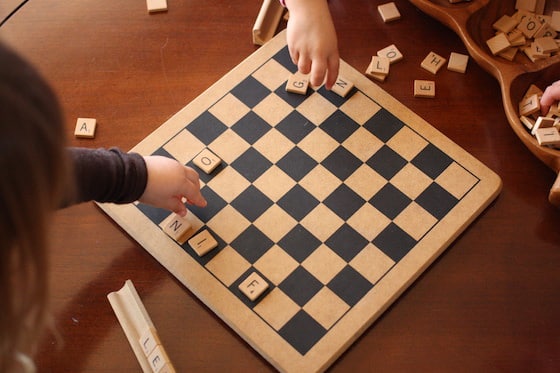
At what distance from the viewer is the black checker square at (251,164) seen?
3.68 feet

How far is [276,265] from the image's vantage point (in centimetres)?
105

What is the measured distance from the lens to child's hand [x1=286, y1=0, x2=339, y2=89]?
116 cm

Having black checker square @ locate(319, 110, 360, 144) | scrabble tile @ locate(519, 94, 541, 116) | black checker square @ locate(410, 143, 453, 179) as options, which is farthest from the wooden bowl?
black checker square @ locate(319, 110, 360, 144)

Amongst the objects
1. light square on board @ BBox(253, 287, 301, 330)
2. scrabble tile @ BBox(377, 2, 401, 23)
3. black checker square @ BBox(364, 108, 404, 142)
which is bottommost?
light square on board @ BBox(253, 287, 301, 330)

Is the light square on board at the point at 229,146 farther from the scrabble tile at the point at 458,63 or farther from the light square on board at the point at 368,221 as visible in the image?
the scrabble tile at the point at 458,63

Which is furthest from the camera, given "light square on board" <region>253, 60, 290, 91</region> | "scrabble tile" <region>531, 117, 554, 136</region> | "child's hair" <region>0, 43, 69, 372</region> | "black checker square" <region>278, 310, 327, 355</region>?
"light square on board" <region>253, 60, 290, 91</region>

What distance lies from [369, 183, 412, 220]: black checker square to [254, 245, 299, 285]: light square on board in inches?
5.9

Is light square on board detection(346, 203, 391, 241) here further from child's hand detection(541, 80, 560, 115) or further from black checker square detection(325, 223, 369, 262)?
child's hand detection(541, 80, 560, 115)

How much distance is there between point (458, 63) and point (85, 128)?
60 cm

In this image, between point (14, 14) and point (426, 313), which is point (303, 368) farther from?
point (14, 14)

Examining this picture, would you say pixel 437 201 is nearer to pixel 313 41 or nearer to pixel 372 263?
pixel 372 263

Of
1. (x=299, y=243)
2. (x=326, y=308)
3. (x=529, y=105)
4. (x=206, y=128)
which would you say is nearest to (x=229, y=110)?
(x=206, y=128)

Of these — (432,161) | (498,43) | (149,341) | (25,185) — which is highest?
(25,185)

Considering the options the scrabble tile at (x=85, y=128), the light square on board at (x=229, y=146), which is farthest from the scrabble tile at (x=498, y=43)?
the scrabble tile at (x=85, y=128)
